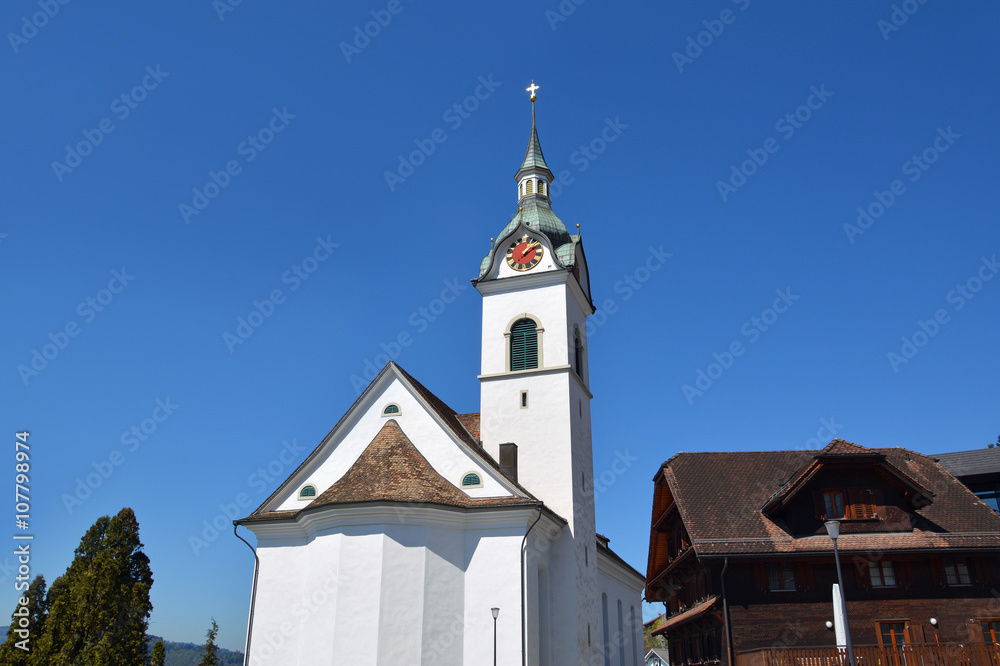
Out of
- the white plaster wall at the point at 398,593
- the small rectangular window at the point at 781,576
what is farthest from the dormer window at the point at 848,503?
the white plaster wall at the point at 398,593

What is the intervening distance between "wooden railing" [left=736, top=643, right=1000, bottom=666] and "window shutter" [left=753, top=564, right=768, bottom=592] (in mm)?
2721

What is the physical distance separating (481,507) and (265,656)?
8418 millimetres

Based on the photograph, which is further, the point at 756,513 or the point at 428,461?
the point at 756,513

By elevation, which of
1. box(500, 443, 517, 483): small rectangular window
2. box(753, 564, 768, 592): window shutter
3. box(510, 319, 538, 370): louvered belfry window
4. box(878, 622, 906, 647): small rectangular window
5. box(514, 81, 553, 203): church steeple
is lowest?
box(878, 622, 906, 647): small rectangular window

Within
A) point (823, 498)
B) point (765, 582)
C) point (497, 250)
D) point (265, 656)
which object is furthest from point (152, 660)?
point (823, 498)

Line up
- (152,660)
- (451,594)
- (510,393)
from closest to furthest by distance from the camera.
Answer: (451,594) < (510,393) < (152,660)

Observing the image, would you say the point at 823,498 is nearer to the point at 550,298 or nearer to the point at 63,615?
the point at 550,298

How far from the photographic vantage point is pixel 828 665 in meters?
23.5

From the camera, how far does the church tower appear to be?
89.8ft

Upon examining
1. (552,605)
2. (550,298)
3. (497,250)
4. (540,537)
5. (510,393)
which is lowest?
(552,605)

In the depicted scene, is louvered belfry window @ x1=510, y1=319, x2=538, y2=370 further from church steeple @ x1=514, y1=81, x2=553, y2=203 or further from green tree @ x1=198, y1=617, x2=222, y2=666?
green tree @ x1=198, y1=617, x2=222, y2=666

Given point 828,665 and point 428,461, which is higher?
point 428,461

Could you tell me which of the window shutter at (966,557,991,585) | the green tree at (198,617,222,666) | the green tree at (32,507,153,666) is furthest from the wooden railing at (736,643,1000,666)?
the green tree at (198,617,222,666)

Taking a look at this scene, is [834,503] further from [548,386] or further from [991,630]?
[548,386]
